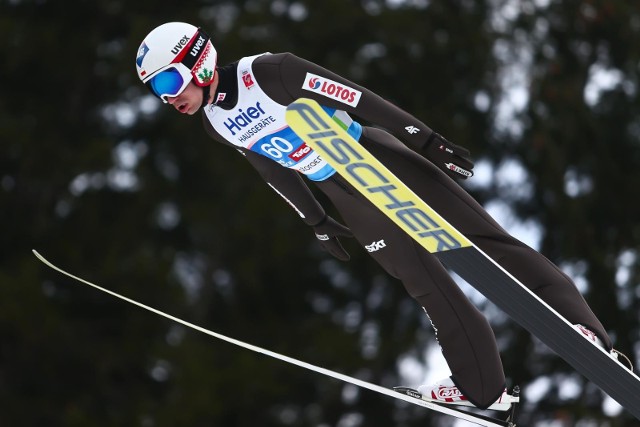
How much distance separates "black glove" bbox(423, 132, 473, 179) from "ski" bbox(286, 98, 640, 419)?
6.1 inches

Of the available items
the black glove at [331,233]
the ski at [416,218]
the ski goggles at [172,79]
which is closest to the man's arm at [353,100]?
the ski at [416,218]

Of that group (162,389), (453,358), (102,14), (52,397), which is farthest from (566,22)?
(453,358)

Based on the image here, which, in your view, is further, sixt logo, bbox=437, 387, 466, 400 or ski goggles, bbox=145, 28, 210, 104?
sixt logo, bbox=437, 387, 466, 400

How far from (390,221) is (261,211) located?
750 cm

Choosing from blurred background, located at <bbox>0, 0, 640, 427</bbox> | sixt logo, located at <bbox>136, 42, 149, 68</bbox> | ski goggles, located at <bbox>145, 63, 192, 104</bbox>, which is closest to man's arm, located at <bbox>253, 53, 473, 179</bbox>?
ski goggles, located at <bbox>145, 63, 192, 104</bbox>

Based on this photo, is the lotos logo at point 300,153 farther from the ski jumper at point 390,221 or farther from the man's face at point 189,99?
the man's face at point 189,99

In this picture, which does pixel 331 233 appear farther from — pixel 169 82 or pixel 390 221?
pixel 169 82

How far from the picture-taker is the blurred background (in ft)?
35.5

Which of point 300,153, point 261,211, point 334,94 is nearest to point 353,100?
point 334,94

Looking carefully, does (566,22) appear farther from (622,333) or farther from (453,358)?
(453,358)

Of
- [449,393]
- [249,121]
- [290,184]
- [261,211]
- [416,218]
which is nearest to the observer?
[416,218]

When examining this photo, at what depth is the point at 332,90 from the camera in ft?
11.8

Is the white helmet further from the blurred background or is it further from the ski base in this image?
the blurred background

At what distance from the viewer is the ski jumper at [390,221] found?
143 inches
